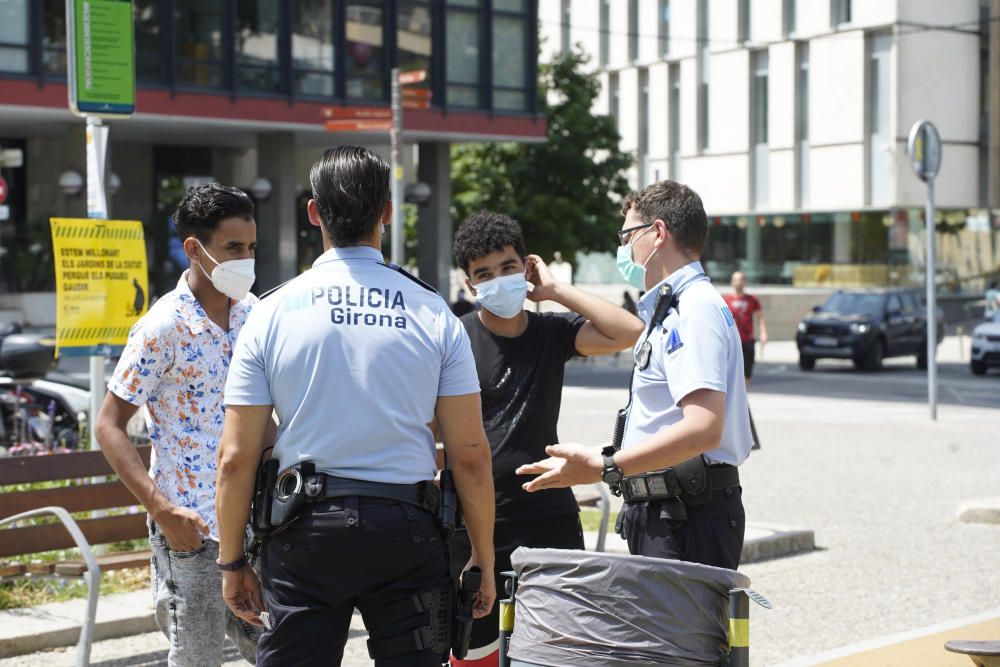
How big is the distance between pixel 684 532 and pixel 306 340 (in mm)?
1432

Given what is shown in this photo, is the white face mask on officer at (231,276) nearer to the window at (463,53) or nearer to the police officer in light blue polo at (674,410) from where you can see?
the police officer in light blue polo at (674,410)

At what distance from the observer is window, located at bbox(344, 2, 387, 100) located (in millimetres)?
32594

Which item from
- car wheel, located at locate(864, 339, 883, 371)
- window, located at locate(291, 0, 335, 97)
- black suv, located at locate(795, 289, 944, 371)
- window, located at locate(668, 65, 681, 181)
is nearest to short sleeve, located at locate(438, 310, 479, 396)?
black suv, located at locate(795, 289, 944, 371)

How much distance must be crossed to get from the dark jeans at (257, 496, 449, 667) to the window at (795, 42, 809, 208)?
49.9 meters

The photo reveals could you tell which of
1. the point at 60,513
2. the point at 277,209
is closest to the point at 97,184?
the point at 60,513

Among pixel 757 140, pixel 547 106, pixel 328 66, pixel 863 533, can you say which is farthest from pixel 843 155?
pixel 863 533

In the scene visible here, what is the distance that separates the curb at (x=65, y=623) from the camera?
6.71 meters

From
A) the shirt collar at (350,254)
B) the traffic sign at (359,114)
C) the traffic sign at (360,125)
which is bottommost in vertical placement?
the shirt collar at (350,254)

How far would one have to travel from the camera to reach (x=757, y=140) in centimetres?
5388

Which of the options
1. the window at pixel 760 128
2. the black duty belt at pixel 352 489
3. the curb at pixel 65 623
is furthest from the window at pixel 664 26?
the black duty belt at pixel 352 489

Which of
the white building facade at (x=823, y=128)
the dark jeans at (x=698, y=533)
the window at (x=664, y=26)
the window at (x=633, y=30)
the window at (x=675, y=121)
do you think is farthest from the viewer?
the window at (x=633, y=30)

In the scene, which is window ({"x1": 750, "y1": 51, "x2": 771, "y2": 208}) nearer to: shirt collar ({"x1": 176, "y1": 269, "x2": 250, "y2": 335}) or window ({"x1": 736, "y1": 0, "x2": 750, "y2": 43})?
window ({"x1": 736, "y1": 0, "x2": 750, "y2": 43})

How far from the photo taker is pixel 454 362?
141 inches

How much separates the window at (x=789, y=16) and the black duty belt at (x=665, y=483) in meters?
50.2
